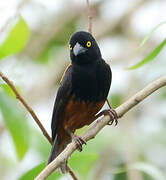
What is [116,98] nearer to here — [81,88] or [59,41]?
[59,41]

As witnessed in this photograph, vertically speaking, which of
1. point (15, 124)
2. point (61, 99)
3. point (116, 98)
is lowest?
point (116, 98)

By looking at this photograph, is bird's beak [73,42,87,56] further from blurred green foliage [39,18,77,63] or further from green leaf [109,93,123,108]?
blurred green foliage [39,18,77,63]

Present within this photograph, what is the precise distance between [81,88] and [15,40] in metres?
1.09

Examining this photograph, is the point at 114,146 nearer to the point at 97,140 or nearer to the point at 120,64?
the point at 97,140

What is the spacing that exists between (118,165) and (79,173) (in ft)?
8.21

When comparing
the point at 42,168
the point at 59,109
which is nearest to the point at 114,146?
the point at 59,109

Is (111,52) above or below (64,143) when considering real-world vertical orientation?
below

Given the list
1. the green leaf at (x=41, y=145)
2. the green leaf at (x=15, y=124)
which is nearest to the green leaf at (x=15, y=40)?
the green leaf at (x=15, y=124)

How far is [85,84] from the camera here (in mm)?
4270

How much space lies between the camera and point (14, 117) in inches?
119

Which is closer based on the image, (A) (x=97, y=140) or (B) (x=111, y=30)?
(A) (x=97, y=140)

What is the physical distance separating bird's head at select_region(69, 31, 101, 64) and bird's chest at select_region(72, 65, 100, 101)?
91 millimetres

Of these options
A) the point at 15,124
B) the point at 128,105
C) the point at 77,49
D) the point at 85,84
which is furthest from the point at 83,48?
the point at 15,124

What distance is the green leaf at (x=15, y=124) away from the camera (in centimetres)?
300
